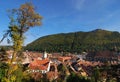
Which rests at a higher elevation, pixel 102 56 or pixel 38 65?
pixel 102 56

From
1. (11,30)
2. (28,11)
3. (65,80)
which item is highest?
(28,11)

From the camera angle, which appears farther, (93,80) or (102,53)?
(102,53)

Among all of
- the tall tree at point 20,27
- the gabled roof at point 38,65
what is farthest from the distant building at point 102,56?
the tall tree at point 20,27

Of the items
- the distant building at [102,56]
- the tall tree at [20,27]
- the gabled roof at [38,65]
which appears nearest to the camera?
the tall tree at [20,27]

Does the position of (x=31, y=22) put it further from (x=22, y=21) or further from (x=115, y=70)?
(x=115, y=70)

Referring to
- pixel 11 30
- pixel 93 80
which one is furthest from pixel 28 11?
pixel 93 80

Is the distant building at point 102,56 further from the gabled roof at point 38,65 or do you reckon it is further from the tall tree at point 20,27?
the tall tree at point 20,27

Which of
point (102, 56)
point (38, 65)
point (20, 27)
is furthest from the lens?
point (102, 56)

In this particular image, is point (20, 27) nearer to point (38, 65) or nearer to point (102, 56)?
point (38, 65)

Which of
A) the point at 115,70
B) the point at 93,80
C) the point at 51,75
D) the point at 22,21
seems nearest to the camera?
the point at 22,21

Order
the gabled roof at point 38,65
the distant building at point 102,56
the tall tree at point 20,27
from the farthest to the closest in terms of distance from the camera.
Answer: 1. the distant building at point 102,56
2. the gabled roof at point 38,65
3. the tall tree at point 20,27

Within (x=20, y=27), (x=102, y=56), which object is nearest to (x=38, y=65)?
(x=20, y=27)
